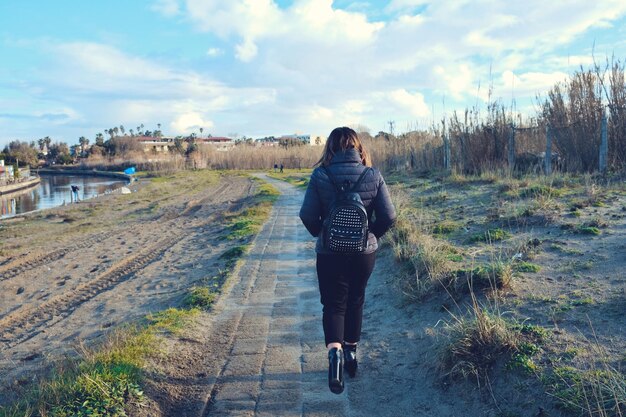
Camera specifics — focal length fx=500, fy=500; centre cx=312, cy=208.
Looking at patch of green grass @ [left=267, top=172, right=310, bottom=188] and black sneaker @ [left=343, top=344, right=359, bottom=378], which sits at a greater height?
patch of green grass @ [left=267, top=172, right=310, bottom=188]

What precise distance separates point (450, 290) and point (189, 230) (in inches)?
491

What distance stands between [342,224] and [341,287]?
0.58 meters

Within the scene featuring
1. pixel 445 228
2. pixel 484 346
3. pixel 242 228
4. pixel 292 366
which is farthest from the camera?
pixel 242 228

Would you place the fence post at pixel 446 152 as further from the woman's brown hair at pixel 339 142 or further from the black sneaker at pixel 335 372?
the black sneaker at pixel 335 372

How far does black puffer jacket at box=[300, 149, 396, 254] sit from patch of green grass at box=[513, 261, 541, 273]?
248 cm

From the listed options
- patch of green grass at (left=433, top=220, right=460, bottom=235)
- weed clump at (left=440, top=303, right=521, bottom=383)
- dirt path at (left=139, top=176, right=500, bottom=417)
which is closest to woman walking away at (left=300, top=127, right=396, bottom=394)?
dirt path at (left=139, top=176, right=500, bottom=417)

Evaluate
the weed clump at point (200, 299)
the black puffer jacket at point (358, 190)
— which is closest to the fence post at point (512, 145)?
the weed clump at point (200, 299)

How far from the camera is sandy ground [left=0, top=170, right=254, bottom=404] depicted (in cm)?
710

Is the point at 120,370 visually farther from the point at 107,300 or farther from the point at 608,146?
the point at 608,146

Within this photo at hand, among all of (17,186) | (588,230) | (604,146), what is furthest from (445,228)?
(17,186)

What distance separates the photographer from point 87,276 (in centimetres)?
1125

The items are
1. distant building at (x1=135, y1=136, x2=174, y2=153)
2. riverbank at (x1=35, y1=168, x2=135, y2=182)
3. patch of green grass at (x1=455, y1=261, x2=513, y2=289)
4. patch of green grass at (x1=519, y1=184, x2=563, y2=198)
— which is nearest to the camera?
patch of green grass at (x1=455, y1=261, x2=513, y2=289)

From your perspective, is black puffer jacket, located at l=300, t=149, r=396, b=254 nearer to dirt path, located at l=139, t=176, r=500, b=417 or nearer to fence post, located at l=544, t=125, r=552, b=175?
dirt path, located at l=139, t=176, r=500, b=417

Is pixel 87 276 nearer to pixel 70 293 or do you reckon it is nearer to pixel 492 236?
pixel 70 293
